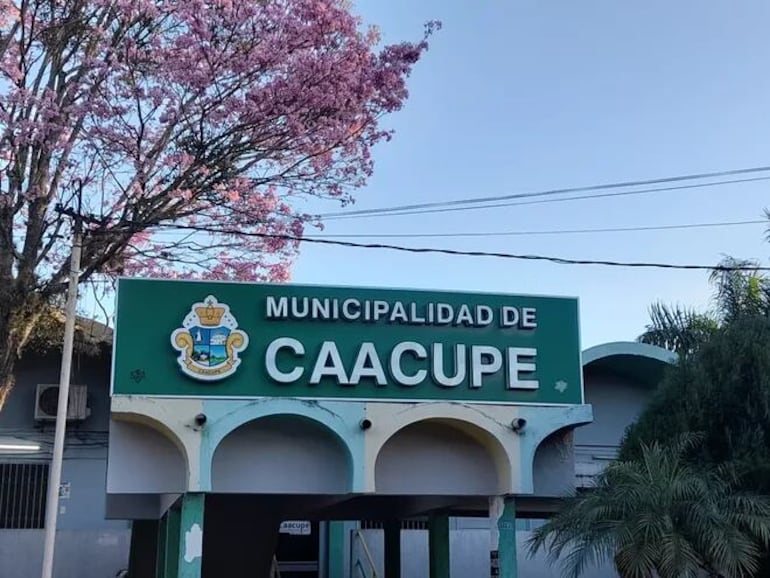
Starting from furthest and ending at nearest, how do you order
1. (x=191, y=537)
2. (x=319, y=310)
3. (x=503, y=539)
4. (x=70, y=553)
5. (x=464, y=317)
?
1. (x=70, y=553)
2. (x=464, y=317)
3. (x=503, y=539)
4. (x=319, y=310)
5. (x=191, y=537)

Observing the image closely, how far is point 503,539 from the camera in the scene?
14539 millimetres

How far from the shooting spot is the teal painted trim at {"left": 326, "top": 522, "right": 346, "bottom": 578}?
77.6 ft

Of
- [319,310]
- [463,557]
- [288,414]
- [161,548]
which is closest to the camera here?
[288,414]

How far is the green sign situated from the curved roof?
1.33 metres

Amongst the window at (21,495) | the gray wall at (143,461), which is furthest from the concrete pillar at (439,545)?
the window at (21,495)

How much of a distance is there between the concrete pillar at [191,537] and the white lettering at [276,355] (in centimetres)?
183

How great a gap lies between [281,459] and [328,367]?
5.10ft

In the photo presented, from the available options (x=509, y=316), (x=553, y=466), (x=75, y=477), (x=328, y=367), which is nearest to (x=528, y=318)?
(x=509, y=316)

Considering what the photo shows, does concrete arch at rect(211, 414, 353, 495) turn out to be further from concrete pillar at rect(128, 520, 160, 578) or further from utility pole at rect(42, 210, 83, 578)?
concrete pillar at rect(128, 520, 160, 578)

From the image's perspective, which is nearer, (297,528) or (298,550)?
(297,528)

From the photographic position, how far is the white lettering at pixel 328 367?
46.3ft

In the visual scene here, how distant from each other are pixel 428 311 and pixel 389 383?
3.81 ft

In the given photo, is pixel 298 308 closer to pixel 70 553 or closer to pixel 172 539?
pixel 172 539

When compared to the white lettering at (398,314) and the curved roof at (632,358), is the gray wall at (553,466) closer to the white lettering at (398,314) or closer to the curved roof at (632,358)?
the curved roof at (632,358)
